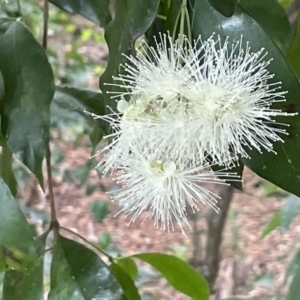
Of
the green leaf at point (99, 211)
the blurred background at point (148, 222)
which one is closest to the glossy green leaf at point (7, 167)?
the blurred background at point (148, 222)

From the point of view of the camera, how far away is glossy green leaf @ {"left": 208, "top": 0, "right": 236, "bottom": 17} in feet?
1.46

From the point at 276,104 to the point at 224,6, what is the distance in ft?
0.27

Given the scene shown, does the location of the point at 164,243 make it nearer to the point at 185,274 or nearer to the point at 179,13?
the point at 185,274

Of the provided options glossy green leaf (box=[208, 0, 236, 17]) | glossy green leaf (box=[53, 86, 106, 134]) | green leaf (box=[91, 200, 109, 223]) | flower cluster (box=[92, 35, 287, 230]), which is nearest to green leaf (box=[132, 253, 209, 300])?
glossy green leaf (box=[53, 86, 106, 134])

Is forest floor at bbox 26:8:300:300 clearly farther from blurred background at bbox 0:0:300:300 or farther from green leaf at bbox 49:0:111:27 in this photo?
green leaf at bbox 49:0:111:27

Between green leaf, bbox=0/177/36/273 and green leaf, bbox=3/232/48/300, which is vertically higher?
green leaf, bbox=0/177/36/273

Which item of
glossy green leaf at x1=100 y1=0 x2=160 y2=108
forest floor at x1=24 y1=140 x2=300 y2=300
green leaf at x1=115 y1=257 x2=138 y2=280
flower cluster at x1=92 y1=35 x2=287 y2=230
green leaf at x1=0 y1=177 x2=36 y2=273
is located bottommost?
forest floor at x1=24 y1=140 x2=300 y2=300

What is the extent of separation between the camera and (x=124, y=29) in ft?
1.50

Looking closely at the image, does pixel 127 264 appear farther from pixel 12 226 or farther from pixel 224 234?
pixel 224 234

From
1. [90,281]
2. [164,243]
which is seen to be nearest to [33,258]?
[90,281]

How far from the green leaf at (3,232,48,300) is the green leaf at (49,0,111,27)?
9.2 inches

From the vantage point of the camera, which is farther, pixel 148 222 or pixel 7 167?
pixel 148 222

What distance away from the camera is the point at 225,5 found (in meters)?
0.45

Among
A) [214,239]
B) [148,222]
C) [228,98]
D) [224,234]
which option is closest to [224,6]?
[228,98]
